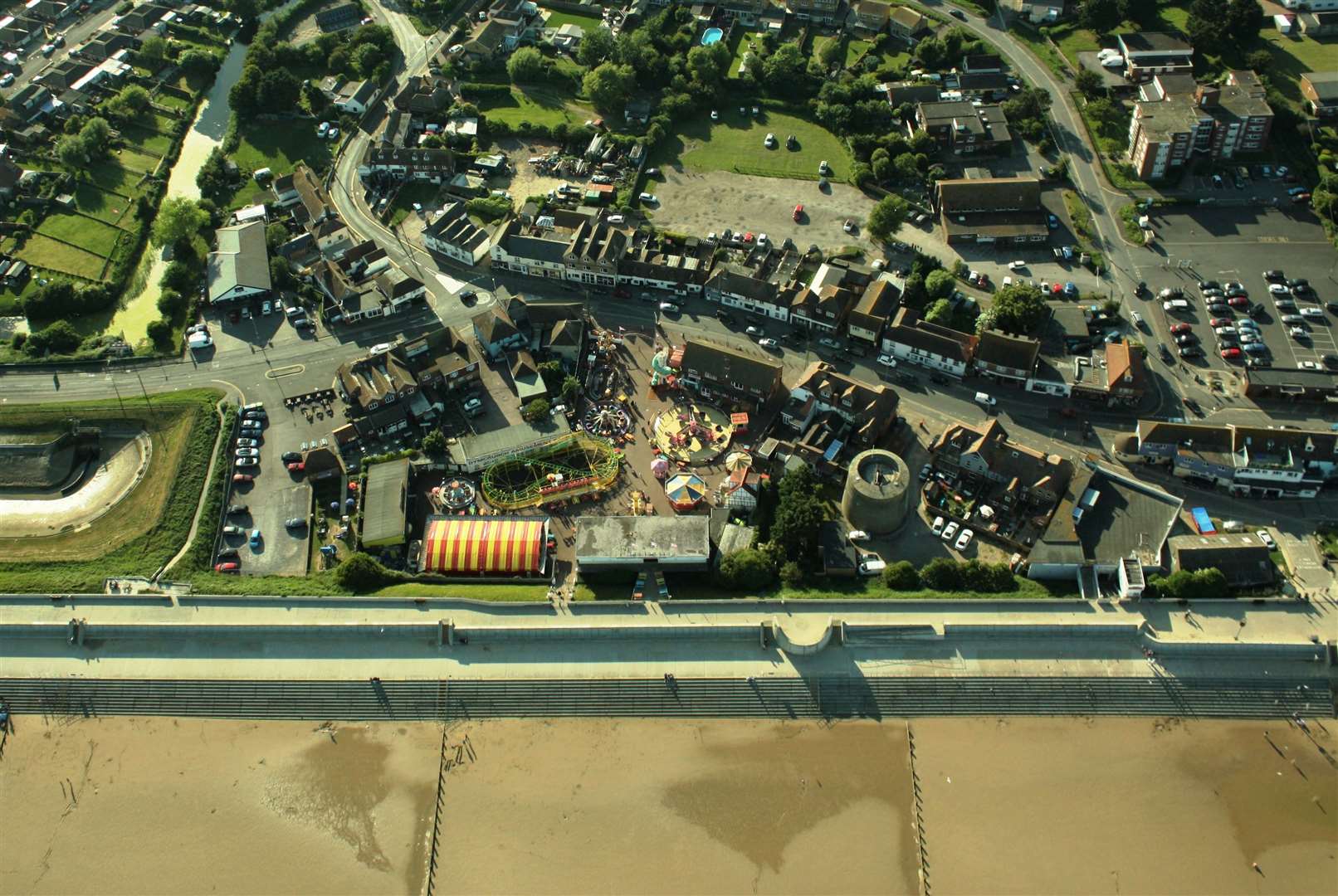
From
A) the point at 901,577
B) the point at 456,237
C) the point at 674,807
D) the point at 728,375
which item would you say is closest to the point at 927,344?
the point at 728,375

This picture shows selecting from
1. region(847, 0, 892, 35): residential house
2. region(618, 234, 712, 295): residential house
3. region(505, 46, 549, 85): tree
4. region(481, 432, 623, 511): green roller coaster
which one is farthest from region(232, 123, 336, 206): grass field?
region(847, 0, 892, 35): residential house

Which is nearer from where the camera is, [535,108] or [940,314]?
[940,314]

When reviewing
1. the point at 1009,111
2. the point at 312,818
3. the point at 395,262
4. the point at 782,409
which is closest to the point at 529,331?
the point at 395,262

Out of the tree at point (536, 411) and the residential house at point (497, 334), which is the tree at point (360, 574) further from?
the residential house at point (497, 334)

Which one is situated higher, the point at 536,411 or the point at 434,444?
the point at 536,411

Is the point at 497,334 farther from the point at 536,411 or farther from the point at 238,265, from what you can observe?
the point at 238,265

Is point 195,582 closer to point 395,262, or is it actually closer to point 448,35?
point 395,262

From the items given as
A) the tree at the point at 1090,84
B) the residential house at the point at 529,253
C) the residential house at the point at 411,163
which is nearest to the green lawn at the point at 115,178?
the residential house at the point at 411,163
